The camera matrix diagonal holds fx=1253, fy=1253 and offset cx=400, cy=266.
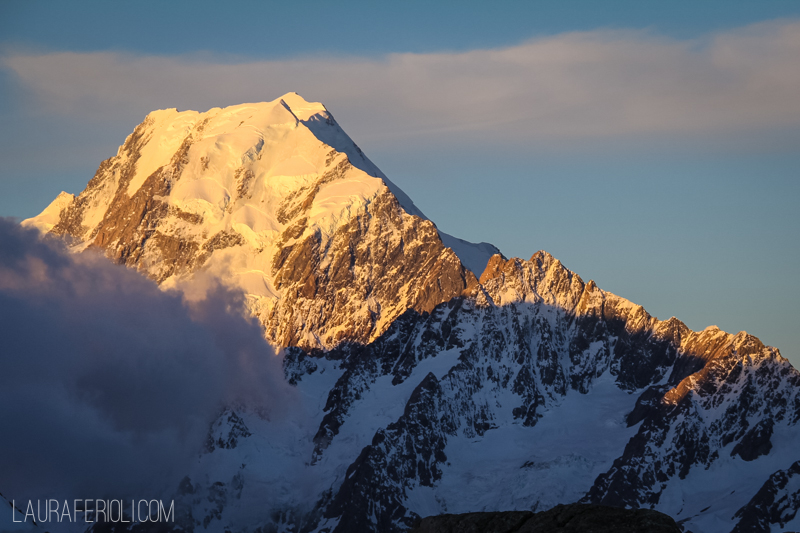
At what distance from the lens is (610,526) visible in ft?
202

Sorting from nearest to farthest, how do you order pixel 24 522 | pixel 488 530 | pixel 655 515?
pixel 655 515 → pixel 488 530 → pixel 24 522

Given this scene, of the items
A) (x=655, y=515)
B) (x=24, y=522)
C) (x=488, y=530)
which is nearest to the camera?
(x=655, y=515)

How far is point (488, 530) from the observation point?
66000 millimetres

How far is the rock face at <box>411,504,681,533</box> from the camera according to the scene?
2376 inches

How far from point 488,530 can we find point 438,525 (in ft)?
10.1

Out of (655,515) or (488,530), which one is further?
(488,530)

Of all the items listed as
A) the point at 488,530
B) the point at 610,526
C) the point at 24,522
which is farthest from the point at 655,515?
the point at 24,522

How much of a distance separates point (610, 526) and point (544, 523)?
148 inches

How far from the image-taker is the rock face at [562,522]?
60344 millimetres

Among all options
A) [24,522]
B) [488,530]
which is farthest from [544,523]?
[24,522]

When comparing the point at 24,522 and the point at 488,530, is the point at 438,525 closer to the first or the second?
the point at 488,530

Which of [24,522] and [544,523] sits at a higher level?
[24,522]

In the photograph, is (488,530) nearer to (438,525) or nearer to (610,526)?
(438,525)

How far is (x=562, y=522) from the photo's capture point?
63375 millimetres
